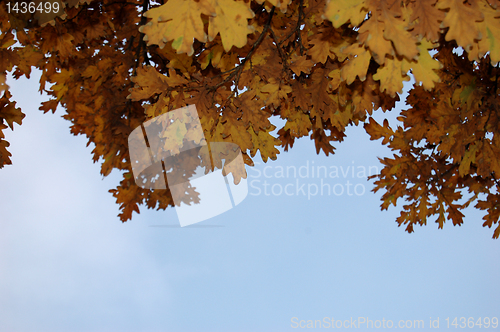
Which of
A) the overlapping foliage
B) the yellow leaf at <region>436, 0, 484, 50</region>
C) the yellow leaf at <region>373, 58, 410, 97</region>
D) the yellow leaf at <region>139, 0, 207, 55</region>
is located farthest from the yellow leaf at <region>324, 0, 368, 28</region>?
the yellow leaf at <region>139, 0, 207, 55</region>

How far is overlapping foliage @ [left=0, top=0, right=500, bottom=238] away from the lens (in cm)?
169

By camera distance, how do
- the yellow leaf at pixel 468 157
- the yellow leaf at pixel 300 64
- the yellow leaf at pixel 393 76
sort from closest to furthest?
the yellow leaf at pixel 393 76
the yellow leaf at pixel 300 64
the yellow leaf at pixel 468 157

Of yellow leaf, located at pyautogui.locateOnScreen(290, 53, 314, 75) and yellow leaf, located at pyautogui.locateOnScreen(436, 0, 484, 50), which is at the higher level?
yellow leaf, located at pyautogui.locateOnScreen(290, 53, 314, 75)

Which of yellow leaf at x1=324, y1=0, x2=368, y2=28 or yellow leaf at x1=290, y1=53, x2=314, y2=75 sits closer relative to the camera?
yellow leaf at x1=324, y1=0, x2=368, y2=28

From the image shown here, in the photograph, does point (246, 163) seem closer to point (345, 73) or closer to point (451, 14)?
point (345, 73)

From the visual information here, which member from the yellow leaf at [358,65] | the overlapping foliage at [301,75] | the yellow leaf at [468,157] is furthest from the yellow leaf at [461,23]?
the yellow leaf at [468,157]

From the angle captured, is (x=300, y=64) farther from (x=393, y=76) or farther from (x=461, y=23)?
(x=461, y=23)

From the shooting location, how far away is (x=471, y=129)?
127 inches

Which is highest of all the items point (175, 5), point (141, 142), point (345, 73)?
point (141, 142)

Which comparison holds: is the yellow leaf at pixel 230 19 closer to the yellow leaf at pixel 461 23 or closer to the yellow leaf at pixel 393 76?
the yellow leaf at pixel 393 76

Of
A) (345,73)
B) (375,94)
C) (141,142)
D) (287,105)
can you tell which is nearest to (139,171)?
(141,142)

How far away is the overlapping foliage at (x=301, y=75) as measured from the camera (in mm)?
1688

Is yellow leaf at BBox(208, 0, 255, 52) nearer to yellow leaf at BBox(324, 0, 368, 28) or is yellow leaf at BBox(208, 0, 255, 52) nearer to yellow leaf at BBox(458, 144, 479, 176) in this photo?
yellow leaf at BBox(324, 0, 368, 28)

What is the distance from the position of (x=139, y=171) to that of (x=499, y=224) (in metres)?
5.31
